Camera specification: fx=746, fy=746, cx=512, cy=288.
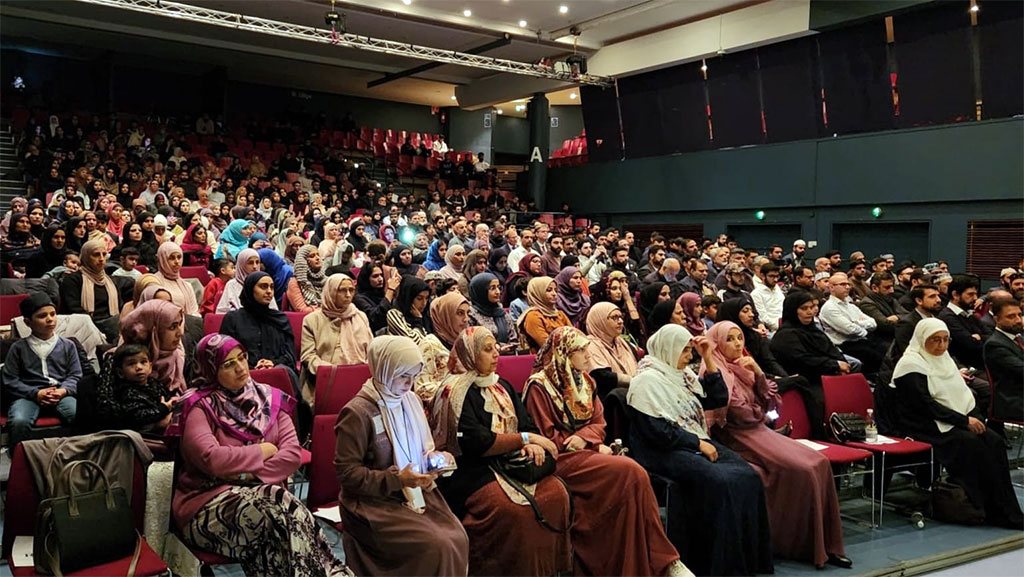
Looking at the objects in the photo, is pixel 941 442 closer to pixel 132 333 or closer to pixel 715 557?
pixel 715 557

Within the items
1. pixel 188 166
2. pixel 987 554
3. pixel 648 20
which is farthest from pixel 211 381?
pixel 648 20

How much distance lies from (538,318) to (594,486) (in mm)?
1811

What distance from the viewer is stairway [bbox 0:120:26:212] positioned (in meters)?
11.6

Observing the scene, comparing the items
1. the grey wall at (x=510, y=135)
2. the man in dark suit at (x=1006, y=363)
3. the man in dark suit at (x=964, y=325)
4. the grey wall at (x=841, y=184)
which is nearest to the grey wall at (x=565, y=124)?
the grey wall at (x=510, y=135)

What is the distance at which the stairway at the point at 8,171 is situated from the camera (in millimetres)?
11617

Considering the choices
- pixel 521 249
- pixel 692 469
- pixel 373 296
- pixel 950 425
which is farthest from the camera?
pixel 521 249

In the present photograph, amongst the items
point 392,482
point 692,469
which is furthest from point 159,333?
point 692,469

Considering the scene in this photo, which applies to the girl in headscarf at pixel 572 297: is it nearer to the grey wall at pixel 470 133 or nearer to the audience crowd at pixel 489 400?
the audience crowd at pixel 489 400

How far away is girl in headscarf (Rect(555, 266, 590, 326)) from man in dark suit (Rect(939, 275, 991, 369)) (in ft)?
9.02

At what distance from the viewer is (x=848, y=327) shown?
19.7 feet

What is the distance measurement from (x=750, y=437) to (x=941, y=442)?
1.29 metres

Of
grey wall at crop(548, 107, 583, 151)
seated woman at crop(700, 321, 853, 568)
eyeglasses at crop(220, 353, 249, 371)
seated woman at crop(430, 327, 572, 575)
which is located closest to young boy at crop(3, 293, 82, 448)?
eyeglasses at crop(220, 353, 249, 371)

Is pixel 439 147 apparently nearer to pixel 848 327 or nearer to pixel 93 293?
pixel 848 327

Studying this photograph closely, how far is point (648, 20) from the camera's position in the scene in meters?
13.8
